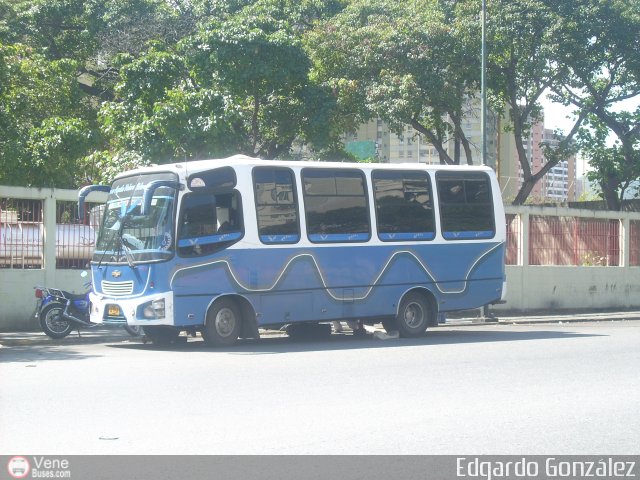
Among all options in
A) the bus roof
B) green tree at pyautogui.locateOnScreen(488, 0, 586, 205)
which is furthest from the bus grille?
green tree at pyautogui.locateOnScreen(488, 0, 586, 205)

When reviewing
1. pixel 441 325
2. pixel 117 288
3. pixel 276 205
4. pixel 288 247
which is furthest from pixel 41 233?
pixel 441 325

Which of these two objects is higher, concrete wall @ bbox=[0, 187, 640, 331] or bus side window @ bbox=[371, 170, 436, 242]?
bus side window @ bbox=[371, 170, 436, 242]

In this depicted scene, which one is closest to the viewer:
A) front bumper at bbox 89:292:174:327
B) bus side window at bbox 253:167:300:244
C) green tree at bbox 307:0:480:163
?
front bumper at bbox 89:292:174:327

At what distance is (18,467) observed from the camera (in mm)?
6812

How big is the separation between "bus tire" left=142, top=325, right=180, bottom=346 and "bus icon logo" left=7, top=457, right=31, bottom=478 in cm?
916

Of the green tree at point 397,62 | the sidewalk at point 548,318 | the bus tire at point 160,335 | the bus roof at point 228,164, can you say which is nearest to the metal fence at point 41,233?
the bus tire at point 160,335

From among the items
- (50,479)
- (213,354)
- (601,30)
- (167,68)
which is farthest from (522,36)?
(50,479)

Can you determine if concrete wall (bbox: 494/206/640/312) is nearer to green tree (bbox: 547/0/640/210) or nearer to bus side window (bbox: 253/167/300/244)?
green tree (bbox: 547/0/640/210)

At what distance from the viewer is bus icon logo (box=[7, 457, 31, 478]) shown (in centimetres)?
669

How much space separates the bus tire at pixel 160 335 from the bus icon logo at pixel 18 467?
361 inches

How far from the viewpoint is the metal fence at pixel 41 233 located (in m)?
18.6

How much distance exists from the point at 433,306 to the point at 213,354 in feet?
17.0

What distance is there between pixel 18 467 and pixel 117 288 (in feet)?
28.3

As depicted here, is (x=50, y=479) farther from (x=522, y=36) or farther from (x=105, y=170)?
(x=522, y=36)
